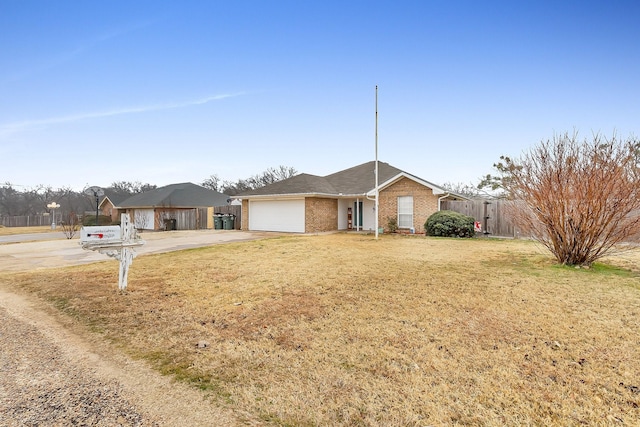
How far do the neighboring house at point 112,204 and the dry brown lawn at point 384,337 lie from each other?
29333mm

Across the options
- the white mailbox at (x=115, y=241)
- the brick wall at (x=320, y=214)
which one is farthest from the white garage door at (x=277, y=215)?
the white mailbox at (x=115, y=241)

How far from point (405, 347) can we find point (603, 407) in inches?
62.2

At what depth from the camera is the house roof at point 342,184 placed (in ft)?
58.9

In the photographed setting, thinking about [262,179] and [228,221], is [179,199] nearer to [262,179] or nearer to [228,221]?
[228,221]

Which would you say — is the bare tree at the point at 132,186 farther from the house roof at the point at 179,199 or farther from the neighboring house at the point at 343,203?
the neighboring house at the point at 343,203

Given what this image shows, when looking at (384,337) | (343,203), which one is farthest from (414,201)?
(384,337)

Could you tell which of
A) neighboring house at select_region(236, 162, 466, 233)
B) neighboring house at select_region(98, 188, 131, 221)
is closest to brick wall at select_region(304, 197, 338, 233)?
neighboring house at select_region(236, 162, 466, 233)

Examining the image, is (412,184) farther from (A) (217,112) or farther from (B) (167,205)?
(B) (167,205)

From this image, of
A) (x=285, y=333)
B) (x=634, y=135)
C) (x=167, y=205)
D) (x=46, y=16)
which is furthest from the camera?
(x=167, y=205)

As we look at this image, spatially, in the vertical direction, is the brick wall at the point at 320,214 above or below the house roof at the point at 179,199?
below

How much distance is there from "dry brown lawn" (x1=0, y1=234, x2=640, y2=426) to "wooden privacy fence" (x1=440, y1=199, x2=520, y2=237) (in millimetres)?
8007

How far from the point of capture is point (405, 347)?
335cm

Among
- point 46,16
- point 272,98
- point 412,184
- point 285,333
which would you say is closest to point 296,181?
point 272,98

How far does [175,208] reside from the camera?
91.5ft
